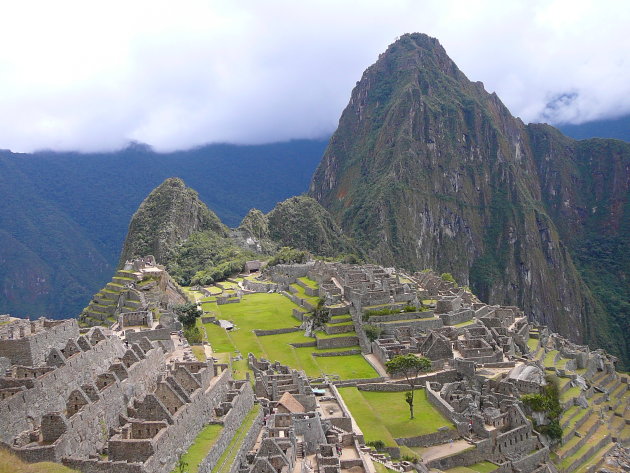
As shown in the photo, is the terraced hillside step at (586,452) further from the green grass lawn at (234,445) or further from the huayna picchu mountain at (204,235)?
the huayna picchu mountain at (204,235)

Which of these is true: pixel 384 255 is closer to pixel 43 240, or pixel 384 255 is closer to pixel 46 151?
pixel 46 151

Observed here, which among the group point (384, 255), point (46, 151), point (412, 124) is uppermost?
point (412, 124)

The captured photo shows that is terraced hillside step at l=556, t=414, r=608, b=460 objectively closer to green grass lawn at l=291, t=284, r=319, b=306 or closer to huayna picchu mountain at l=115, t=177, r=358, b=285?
green grass lawn at l=291, t=284, r=319, b=306

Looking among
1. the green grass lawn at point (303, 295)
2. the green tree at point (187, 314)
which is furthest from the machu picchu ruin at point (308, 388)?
the green tree at point (187, 314)

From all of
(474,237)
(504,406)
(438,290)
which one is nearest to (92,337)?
(504,406)

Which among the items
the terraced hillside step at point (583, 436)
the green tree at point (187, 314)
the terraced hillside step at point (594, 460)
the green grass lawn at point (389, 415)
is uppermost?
the green tree at point (187, 314)
